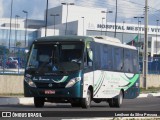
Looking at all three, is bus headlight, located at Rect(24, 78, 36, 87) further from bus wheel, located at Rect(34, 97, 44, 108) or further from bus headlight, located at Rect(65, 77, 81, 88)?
bus headlight, located at Rect(65, 77, 81, 88)

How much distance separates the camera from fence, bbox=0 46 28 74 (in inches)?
1468

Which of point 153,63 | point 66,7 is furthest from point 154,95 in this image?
point 66,7

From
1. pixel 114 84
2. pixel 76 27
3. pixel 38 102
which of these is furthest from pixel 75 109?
pixel 76 27

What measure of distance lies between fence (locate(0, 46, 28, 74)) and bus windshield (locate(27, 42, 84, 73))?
14412 mm

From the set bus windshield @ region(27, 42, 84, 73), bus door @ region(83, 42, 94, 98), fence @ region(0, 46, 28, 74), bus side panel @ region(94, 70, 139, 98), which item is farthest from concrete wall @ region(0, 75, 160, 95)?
bus door @ region(83, 42, 94, 98)

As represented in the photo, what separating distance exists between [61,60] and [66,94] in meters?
1.36

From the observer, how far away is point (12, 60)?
3866cm

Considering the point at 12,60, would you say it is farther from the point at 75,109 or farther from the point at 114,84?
the point at 75,109

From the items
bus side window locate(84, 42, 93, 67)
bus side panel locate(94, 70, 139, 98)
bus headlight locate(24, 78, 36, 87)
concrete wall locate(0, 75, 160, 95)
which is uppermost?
bus side window locate(84, 42, 93, 67)

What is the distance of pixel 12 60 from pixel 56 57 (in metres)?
16.6

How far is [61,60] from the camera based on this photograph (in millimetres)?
22500

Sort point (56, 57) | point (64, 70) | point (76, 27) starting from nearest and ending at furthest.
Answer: point (64, 70) → point (56, 57) → point (76, 27)

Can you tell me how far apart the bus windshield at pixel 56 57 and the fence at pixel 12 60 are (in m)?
14.4

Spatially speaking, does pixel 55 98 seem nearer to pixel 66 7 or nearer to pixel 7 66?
pixel 7 66
